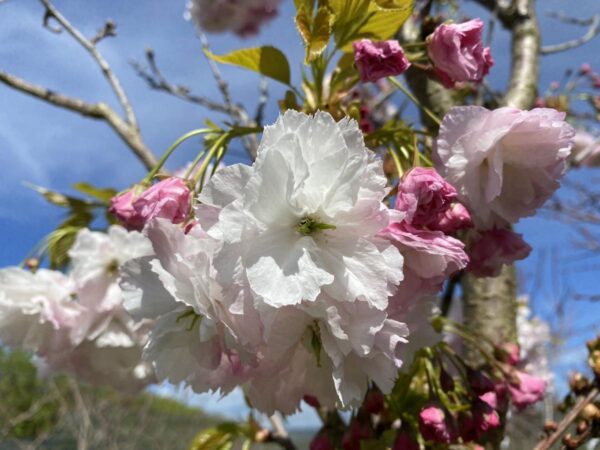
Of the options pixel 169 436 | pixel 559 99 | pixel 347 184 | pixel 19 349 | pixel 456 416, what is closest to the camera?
pixel 347 184

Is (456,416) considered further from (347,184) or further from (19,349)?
(19,349)

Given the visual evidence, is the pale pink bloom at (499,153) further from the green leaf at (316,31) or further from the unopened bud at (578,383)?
the unopened bud at (578,383)

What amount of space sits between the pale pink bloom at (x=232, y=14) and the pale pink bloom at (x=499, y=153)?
1703 millimetres

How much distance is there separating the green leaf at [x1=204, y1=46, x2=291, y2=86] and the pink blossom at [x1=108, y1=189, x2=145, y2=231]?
0.19 meters

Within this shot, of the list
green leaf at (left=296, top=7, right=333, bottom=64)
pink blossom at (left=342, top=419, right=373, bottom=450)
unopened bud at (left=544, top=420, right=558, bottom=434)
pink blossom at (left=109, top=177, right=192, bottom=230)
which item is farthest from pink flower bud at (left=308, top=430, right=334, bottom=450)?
green leaf at (left=296, top=7, right=333, bottom=64)

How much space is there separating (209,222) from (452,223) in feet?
0.72

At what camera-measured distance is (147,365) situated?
3.04 ft

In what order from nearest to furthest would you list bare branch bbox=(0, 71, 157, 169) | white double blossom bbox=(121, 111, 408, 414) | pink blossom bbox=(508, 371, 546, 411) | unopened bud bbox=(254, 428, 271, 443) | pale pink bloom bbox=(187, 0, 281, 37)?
white double blossom bbox=(121, 111, 408, 414)
pink blossom bbox=(508, 371, 546, 411)
unopened bud bbox=(254, 428, 271, 443)
bare branch bbox=(0, 71, 157, 169)
pale pink bloom bbox=(187, 0, 281, 37)

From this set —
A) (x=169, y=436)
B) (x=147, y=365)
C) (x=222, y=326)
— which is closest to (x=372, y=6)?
(x=222, y=326)

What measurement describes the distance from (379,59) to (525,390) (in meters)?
0.52

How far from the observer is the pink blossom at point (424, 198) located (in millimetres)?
482

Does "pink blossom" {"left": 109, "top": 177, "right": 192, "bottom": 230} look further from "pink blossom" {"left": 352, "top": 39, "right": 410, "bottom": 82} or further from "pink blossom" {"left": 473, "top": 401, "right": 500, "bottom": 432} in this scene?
"pink blossom" {"left": 473, "top": 401, "right": 500, "bottom": 432}

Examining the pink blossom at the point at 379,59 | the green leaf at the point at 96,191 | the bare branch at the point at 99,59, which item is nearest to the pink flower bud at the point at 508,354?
the pink blossom at the point at 379,59

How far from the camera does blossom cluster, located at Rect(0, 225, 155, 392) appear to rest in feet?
2.72
